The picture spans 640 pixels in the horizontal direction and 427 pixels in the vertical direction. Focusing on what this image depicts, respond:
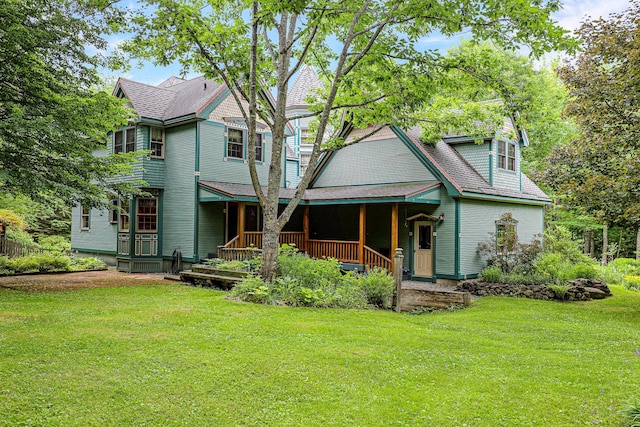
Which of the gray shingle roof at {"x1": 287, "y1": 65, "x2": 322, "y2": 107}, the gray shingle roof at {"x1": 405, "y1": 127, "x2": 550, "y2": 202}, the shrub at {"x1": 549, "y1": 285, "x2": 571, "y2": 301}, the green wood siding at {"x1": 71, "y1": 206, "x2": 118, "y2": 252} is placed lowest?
the shrub at {"x1": 549, "y1": 285, "x2": 571, "y2": 301}

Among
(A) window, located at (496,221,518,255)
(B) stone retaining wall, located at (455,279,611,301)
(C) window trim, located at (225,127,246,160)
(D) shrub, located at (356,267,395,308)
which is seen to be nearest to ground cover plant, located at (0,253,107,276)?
(C) window trim, located at (225,127,246,160)

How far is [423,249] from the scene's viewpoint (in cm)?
1662

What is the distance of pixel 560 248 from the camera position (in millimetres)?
18750

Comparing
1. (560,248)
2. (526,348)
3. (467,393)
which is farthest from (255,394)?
(560,248)

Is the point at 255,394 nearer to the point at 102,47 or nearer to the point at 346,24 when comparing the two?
the point at 346,24

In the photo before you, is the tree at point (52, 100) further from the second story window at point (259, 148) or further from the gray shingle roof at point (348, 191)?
the second story window at point (259, 148)

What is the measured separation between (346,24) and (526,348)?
9.66m

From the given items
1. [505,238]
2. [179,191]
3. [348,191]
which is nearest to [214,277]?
[179,191]

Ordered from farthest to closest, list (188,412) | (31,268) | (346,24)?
(31,268), (346,24), (188,412)

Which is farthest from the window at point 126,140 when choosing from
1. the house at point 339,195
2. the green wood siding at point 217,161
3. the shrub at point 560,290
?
the shrub at point 560,290

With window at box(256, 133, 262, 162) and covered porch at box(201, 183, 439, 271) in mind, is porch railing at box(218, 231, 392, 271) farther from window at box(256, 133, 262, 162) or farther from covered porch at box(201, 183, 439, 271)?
window at box(256, 133, 262, 162)

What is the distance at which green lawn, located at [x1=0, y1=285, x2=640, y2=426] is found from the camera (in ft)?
14.6

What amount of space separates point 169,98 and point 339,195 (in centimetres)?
875

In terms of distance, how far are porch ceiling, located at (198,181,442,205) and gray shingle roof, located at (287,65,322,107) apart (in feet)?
36.8
